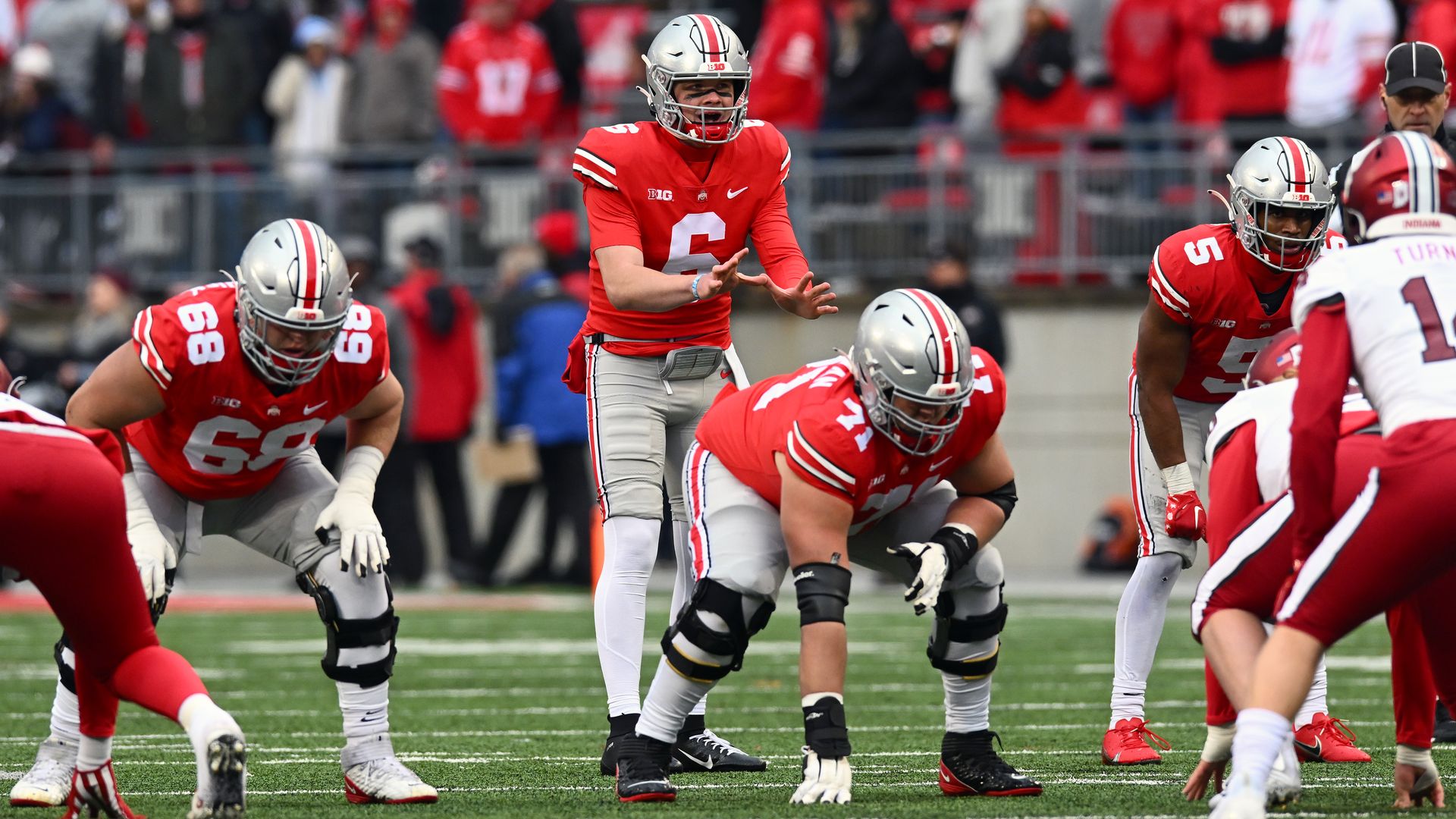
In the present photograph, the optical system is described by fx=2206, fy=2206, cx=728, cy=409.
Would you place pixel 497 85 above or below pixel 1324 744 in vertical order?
above

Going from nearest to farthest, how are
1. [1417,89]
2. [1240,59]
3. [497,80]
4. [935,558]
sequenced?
[935,558] → [1417,89] → [1240,59] → [497,80]

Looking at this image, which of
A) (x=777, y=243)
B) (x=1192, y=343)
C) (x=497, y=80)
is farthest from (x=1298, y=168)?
(x=497, y=80)

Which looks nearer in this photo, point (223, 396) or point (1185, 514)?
point (223, 396)

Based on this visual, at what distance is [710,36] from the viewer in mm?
6535

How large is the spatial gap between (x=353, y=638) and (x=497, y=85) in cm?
973

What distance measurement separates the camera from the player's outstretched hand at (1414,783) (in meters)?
5.32

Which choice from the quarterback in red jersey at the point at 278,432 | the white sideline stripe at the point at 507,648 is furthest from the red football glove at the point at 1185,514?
the white sideline stripe at the point at 507,648

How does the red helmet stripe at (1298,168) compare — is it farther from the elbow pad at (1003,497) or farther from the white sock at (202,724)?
the white sock at (202,724)

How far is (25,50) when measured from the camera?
16.3m

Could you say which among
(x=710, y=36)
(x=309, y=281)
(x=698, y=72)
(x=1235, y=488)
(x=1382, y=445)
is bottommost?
(x=1235, y=488)

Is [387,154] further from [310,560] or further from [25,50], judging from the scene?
[310,560]

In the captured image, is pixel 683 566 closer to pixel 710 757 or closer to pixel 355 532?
pixel 710 757

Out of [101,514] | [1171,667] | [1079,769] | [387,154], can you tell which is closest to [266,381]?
[101,514]

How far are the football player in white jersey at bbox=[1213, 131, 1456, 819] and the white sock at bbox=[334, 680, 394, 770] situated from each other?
2245 millimetres
